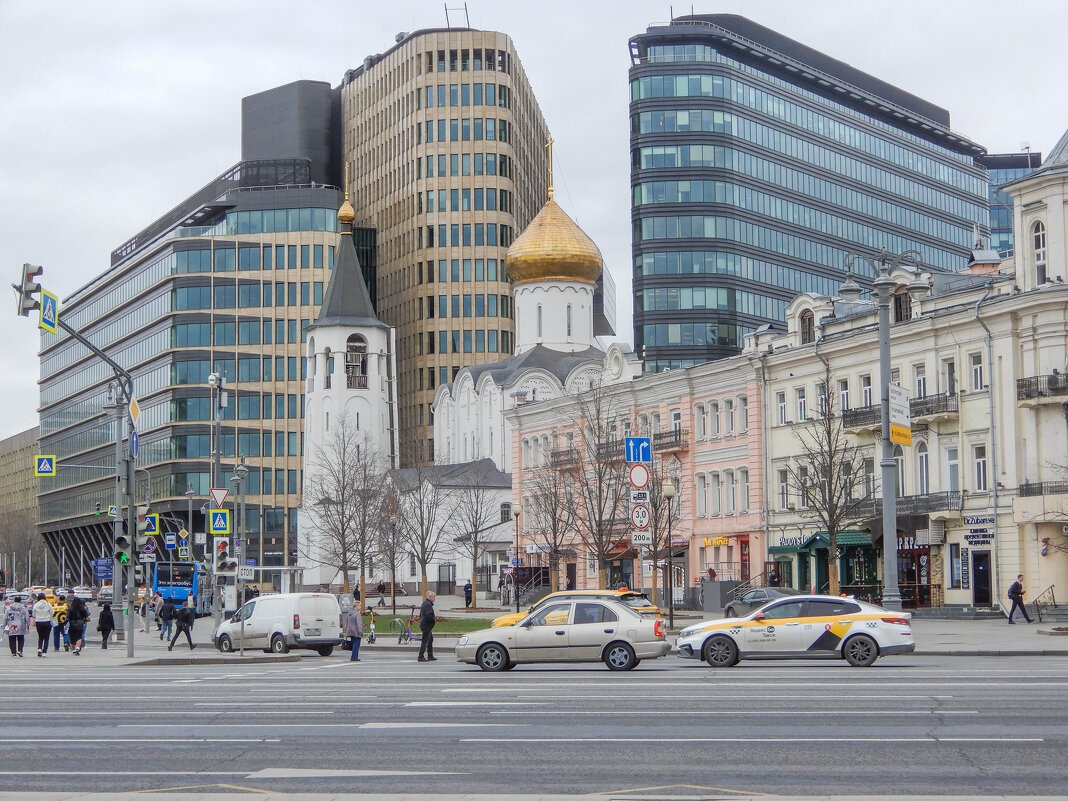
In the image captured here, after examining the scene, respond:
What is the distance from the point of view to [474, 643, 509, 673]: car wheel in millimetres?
29031

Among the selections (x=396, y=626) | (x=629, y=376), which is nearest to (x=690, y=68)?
(x=629, y=376)

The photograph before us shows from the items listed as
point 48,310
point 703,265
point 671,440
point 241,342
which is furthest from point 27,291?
point 241,342

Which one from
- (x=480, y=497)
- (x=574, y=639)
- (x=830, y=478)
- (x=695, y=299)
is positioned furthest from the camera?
(x=695, y=299)

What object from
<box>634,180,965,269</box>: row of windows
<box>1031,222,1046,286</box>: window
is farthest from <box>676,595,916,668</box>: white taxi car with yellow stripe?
<box>634,180,965,269</box>: row of windows

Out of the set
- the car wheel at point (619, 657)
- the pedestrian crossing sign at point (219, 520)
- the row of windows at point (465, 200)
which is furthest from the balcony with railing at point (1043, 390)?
the row of windows at point (465, 200)

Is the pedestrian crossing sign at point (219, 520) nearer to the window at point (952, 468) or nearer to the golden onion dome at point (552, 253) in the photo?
the window at point (952, 468)

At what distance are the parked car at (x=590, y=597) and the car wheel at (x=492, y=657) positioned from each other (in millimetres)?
1175

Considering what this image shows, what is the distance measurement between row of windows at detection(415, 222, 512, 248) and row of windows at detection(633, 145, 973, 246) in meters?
31.1

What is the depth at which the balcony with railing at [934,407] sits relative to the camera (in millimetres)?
53938

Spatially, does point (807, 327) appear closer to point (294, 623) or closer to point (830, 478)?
point (830, 478)

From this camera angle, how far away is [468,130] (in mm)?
131875

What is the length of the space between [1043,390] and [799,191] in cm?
5984

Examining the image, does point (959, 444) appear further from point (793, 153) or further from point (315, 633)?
point (793, 153)

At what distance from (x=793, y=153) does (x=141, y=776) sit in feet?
324
